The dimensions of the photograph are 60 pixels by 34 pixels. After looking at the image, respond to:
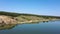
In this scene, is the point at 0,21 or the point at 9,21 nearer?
the point at 0,21

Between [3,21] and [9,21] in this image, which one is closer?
[3,21]

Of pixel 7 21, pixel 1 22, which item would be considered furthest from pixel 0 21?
pixel 7 21

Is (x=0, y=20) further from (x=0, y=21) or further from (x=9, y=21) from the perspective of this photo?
(x=9, y=21)

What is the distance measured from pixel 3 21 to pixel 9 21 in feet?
20.8

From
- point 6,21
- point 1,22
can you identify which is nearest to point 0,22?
point 1,22

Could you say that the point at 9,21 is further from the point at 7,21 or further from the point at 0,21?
the point at 0,21

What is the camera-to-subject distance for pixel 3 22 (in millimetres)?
79188

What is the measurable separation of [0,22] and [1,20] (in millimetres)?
3508

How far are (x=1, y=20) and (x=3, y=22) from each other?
1.90 meters

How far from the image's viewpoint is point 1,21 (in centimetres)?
7881

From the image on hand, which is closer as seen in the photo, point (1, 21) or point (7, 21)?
point (1, 21)

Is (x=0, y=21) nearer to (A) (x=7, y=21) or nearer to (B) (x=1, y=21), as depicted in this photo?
(B) (x=1, y=21)

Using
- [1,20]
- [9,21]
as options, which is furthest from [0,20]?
[9,21]

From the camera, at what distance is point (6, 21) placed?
82.9 metres
